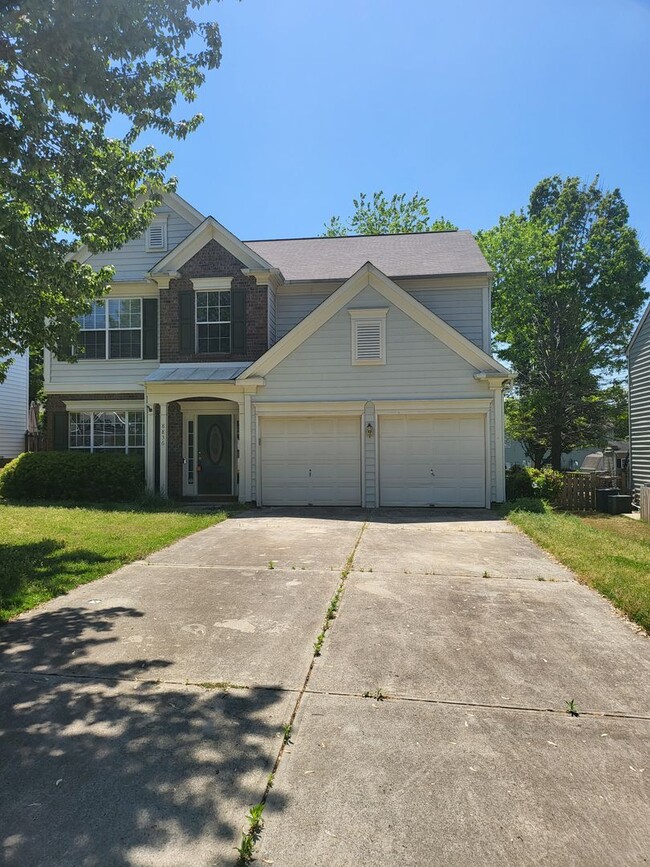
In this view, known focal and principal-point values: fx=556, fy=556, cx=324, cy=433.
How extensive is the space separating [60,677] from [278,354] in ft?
36.0

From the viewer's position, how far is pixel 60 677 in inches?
165

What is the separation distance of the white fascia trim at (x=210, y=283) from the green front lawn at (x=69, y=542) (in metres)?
6.48

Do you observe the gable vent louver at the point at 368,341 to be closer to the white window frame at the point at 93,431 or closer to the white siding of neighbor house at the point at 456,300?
the white siding of neighbor house at the point at 456,300

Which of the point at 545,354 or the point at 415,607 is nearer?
the point at 415,607

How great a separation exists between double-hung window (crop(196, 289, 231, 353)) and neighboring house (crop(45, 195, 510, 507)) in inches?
1.6

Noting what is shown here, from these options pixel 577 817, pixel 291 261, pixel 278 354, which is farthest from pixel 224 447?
pixel 577 817

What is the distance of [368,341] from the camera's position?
47.0 ft

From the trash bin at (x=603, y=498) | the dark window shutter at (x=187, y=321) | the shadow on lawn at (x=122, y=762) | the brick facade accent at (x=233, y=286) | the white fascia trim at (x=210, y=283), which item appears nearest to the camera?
the shadow on lawn at (x=122, y=762)

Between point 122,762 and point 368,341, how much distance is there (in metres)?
12.2

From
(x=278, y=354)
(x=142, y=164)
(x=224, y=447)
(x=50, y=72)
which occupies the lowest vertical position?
(x=224, y=447)

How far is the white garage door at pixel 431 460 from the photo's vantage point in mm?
14062

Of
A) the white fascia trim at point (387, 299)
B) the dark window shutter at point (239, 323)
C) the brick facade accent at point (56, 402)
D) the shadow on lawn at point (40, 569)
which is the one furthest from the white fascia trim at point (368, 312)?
the shadow on lawn at point (40, 569)

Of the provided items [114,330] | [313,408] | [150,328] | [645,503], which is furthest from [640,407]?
[114,330]

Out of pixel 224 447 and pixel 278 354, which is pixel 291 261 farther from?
pixel 224 447
